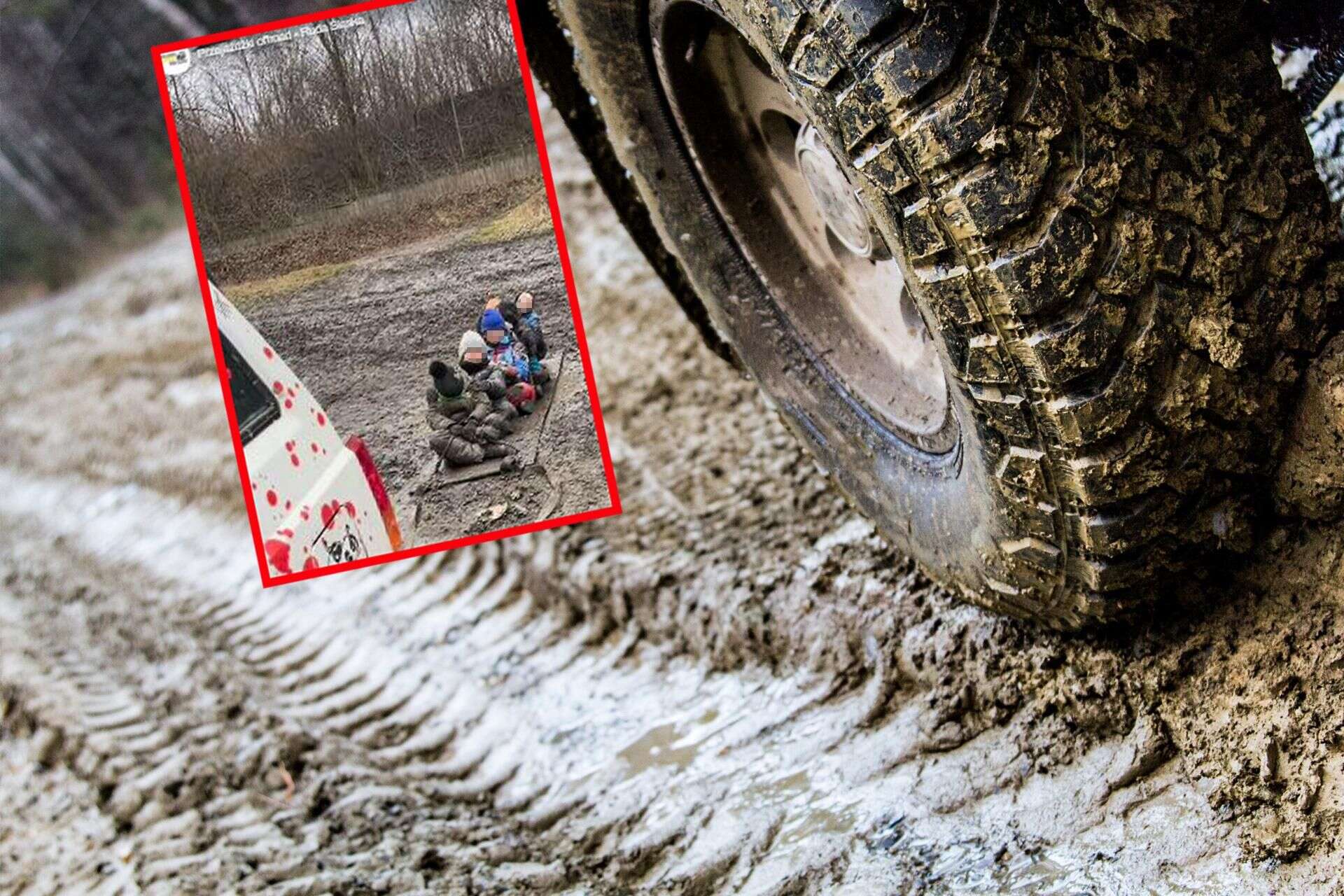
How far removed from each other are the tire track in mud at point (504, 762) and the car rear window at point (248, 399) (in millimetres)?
923

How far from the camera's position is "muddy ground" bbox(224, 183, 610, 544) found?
6.01 feet

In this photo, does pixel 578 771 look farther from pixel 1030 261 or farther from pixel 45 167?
pixel 45 167

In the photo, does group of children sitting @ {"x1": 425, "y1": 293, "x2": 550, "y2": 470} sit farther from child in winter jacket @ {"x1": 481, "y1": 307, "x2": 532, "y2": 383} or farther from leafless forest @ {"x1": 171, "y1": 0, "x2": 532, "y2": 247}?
leafless forest @ {"x1": 171, "y1": 0, "x2": 532, "y2": 247}

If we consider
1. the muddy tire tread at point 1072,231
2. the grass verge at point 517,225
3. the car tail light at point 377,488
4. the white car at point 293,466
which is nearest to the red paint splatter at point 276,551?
the white car at point 293,466

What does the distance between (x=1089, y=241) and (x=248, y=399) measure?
1.15 meters

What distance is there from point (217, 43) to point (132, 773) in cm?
199

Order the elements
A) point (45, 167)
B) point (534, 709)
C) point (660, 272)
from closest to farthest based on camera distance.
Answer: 1. point (660, 272)
2. point (534, 709)
3. point (45, 167)

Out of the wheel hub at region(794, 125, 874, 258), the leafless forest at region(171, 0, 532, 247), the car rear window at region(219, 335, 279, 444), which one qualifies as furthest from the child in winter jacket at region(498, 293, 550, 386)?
the wheel hub at region(794, 125, 874, 258)

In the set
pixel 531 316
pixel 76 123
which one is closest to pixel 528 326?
pixel 531 316

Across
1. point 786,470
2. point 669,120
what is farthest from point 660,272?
point 786,470

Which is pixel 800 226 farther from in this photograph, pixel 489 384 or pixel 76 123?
pixel 76 123

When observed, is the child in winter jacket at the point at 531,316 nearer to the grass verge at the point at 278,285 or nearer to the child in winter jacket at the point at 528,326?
the child in winter jacket at the point at 528,326

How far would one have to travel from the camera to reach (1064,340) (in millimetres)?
1497

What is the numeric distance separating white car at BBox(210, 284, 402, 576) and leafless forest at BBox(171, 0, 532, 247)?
16 centimetres
